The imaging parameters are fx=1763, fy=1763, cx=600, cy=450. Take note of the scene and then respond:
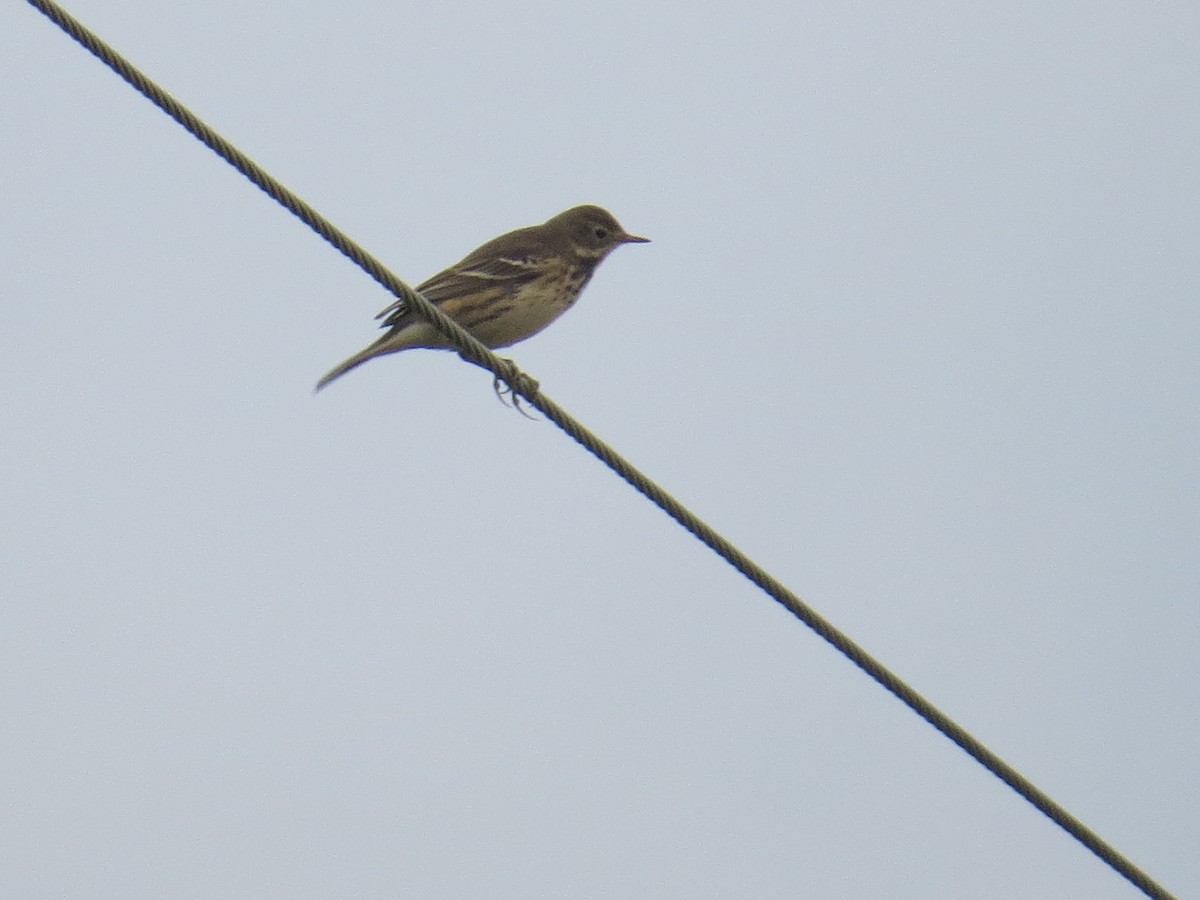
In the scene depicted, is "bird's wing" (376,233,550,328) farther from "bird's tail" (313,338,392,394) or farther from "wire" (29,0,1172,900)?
"wire" (29,0,1172,900)

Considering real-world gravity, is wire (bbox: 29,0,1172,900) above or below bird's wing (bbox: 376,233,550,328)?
below

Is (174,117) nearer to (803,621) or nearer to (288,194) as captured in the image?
(288,194)

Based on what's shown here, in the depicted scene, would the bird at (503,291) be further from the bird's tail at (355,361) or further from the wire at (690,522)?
the wire at (690,522)

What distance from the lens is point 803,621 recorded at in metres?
6.07

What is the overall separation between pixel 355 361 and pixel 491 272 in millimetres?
1396

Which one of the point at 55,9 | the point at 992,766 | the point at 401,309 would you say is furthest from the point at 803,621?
the point at 401,309

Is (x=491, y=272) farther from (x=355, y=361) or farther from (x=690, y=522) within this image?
(x=690, y=522)

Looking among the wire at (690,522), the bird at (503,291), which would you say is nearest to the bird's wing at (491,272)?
the bird at (503,291)

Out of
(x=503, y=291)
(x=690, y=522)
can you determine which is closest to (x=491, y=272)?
(x=503, y=291)

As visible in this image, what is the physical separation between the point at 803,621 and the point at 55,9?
315 cm

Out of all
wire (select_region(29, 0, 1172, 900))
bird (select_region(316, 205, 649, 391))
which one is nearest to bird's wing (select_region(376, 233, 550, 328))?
bird (select_region(316, 205, 649, 391))

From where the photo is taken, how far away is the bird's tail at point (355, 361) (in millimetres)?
10055

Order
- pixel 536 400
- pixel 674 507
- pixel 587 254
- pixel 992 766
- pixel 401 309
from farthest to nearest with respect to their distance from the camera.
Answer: pixel 587 254, pixel 401 309, pixel 536 400, pixel 674 507, pixel 992 766

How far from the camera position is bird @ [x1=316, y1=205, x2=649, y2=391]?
10281 millimetres
